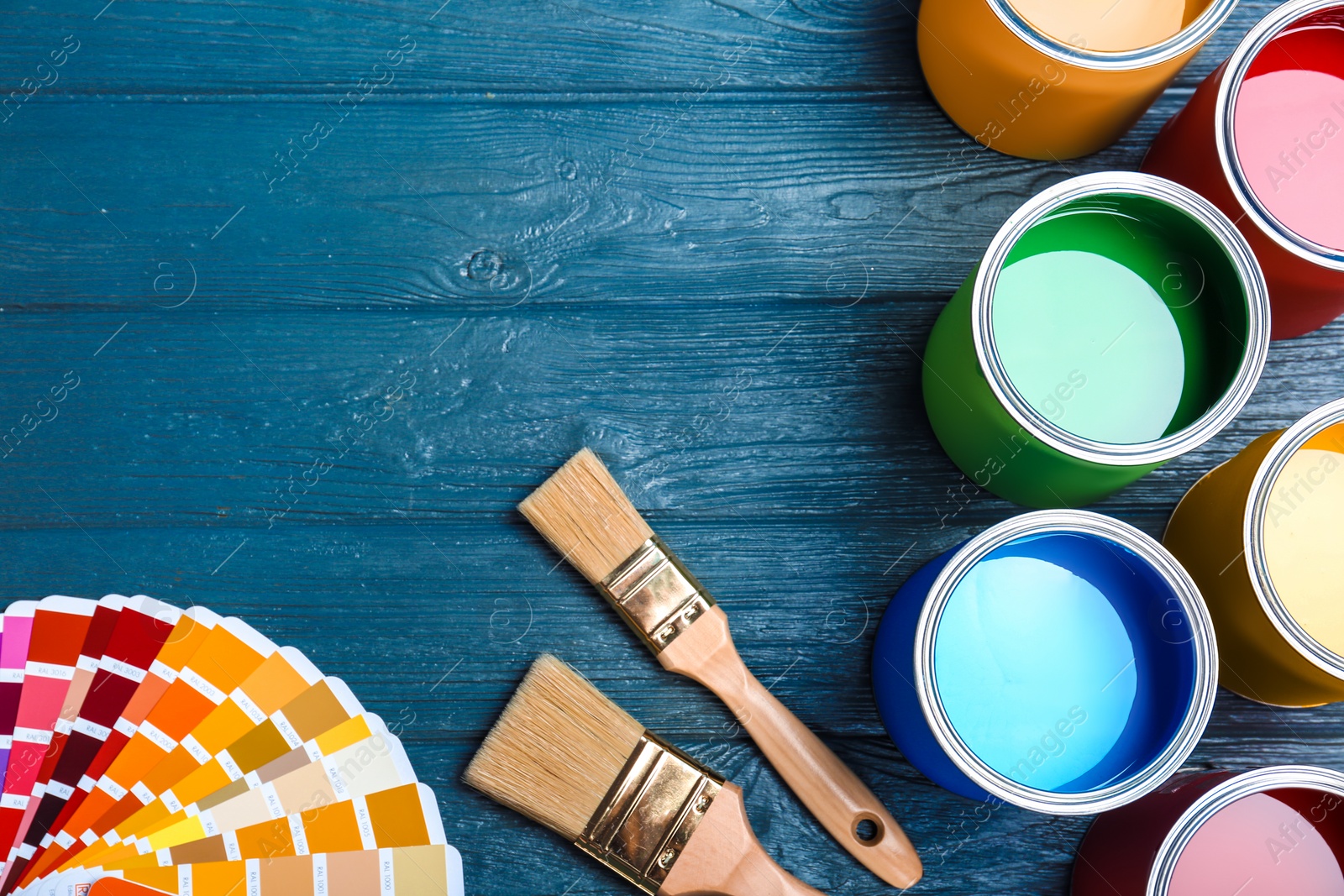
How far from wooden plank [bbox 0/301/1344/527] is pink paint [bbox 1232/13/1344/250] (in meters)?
0.15

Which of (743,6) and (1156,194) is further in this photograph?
(743,6)

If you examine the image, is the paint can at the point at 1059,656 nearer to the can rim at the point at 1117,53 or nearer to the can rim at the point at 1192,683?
the can rim at the point at 1192,683

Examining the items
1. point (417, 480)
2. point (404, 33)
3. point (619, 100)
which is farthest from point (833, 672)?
point (404, 33)

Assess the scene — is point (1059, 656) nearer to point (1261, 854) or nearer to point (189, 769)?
point (1261, 854)

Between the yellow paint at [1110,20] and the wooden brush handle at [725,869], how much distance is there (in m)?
0.72

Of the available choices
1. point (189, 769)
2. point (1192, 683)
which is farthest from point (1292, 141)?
point (189, 769)

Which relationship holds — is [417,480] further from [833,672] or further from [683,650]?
[833,672]

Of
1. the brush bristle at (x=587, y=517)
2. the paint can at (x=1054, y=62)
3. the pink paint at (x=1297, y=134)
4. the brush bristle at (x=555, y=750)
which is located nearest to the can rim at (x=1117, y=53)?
the paint can at (x=1054, y=62)

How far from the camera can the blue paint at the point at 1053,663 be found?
700mm

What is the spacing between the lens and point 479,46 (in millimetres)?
868

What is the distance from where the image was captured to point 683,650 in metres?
0.78

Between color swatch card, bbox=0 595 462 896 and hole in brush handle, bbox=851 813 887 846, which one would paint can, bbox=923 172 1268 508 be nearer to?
hole in brush handle, bbox=851 813 887 846

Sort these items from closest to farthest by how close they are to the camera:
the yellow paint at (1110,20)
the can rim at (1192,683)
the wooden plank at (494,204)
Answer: the can rim at (1192,683) → the yellow paint at (1110,20) → the wooden plank at (494,204)

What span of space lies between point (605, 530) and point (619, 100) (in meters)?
0.42
